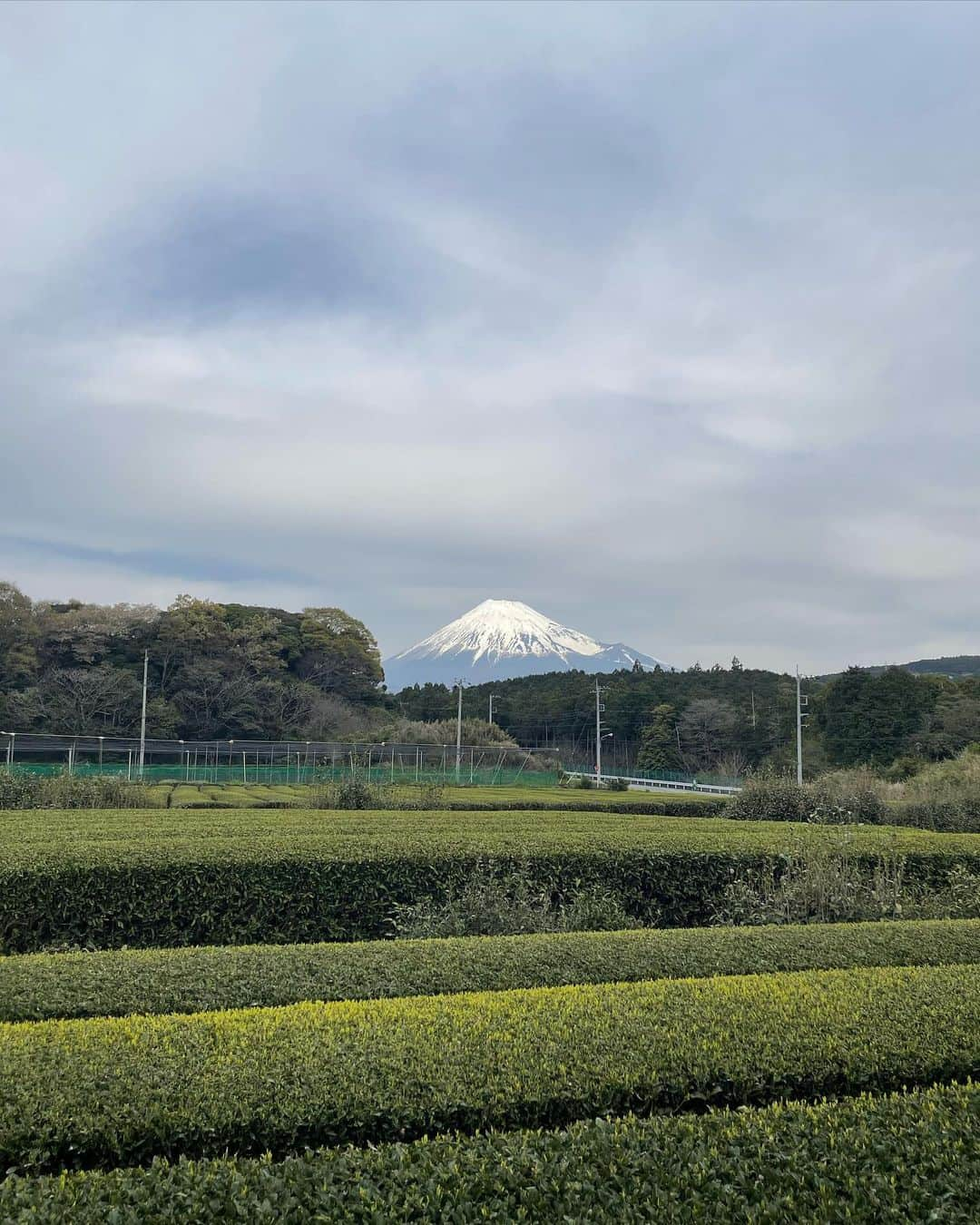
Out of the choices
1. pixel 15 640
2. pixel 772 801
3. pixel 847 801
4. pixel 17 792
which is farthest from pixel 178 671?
pixel 847 801

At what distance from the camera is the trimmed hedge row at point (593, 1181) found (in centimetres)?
248

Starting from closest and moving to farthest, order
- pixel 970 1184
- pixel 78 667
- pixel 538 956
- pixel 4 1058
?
pixel 970 1184 → pixel 4 1058 → pixel 538 956 → pixel 78 667

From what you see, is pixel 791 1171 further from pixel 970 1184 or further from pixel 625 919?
pixel 625 919

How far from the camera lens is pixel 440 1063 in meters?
3.46

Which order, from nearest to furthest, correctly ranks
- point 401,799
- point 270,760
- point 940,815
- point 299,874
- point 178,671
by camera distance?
point 299,874 → point 940,815 → point 401,799 → point 270,760 → point 178,671

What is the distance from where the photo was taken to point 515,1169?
2697 millimetres

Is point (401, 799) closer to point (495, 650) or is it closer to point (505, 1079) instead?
point (505, 1079)

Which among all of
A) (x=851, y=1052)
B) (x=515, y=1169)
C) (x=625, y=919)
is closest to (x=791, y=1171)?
(x=515, y=1169)

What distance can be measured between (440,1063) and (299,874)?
4831 millimetres

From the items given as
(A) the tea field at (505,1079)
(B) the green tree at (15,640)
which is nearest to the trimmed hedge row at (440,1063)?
(A) the tea field at (505,1079)

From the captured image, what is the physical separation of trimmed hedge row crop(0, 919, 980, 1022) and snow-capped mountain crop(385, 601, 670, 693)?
154 m

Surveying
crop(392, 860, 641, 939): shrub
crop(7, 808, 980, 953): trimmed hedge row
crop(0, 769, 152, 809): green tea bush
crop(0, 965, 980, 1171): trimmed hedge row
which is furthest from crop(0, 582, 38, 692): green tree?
crop(0, 965, 980, 1171): trimmed hedge row

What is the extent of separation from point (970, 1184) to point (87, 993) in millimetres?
4036

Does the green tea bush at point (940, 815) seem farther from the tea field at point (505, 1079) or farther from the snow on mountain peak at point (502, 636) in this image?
the snow on mountain peak at point (502, 636)
